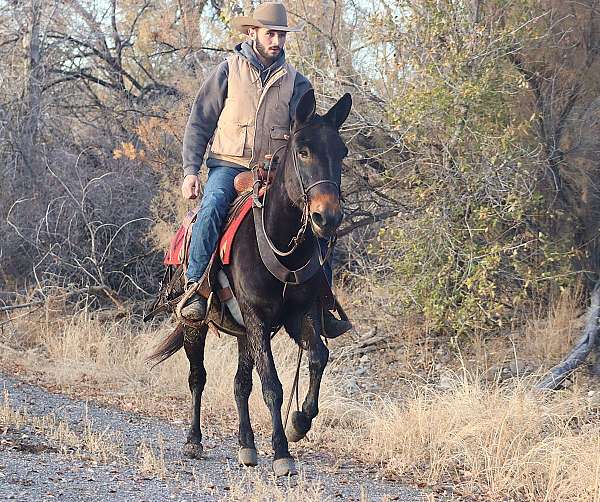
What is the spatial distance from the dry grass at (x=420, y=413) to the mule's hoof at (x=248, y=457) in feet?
1.83

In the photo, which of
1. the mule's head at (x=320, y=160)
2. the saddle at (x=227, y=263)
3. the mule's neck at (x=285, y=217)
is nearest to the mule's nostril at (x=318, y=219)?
the mule's head at (x=320, y=160)

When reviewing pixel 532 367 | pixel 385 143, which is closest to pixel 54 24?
pixel 385 143

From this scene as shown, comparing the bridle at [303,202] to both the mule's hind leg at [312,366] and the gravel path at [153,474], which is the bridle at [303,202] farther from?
the gravel path at [153,474]

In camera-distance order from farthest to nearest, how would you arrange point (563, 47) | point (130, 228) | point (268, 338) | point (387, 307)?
point (130, 228)
point (387, 307)
point (563, 47)
point (268, 338)

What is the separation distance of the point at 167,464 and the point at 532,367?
229 inches

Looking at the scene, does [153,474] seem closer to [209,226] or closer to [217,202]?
[209,226]

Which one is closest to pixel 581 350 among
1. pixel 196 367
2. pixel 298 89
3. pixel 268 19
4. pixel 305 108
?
pixel 196 367

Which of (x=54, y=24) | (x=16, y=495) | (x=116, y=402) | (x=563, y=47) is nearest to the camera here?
(x=16, y=495)

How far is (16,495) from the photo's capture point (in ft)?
18.9

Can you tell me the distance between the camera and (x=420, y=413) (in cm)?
816

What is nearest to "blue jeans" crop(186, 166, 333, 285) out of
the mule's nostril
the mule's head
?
the mule's head

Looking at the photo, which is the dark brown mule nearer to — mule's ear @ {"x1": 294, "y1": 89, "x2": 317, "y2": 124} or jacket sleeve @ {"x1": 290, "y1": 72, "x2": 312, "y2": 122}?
mule's ear @ {"x1": 294, "y1": 89, "x2": 317, "y2": 124}

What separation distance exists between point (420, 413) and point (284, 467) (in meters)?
2.09

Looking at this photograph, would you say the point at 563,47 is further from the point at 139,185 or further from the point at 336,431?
the point at 139,185
